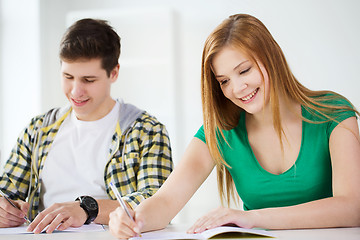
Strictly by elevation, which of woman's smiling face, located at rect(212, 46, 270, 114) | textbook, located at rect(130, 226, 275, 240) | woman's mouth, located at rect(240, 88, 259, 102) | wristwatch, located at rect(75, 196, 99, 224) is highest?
woman's smiling face, located at rect(212, 46, 270, 114)

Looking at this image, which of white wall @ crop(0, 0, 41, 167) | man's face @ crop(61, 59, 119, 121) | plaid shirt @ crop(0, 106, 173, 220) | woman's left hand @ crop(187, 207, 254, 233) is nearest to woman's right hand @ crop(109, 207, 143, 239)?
woman's left hand @ crop(187, 207, 254, 233)

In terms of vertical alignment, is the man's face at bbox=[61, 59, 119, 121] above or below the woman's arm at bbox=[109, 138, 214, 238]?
above

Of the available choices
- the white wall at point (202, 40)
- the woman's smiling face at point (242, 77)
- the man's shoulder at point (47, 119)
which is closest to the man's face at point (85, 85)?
the man's shoulder at point (47, 119)

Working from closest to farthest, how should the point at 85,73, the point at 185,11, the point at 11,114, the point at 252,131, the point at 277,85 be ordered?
1. the point at 277,85
2. the point at 252,131
3. the point at 85,73
4. the point at 11,114
5. the point at 185,11

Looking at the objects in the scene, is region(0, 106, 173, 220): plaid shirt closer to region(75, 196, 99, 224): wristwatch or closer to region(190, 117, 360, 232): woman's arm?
region(75, 196, 99, 224): wristwatch

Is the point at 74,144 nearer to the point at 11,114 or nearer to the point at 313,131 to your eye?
the point at 313,131

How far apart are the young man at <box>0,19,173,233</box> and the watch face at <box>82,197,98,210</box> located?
0.26m

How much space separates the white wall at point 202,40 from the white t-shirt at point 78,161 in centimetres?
160

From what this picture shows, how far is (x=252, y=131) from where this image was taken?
1678 millimetres

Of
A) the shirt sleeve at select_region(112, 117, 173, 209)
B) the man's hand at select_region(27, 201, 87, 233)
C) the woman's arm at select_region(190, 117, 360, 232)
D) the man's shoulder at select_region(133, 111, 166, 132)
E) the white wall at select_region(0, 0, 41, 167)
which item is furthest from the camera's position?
the white wall at select_region(0, 0, 41, 167)

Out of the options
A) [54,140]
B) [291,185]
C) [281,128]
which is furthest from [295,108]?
[54,140]

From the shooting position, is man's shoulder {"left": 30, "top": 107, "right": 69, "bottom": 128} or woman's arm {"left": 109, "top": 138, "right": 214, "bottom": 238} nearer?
woman's arm {"left": 109, "top": 138, "right": 214, "bottom": 238}

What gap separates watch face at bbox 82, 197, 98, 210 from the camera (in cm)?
157

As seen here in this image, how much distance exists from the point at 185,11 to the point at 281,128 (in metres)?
2.48
